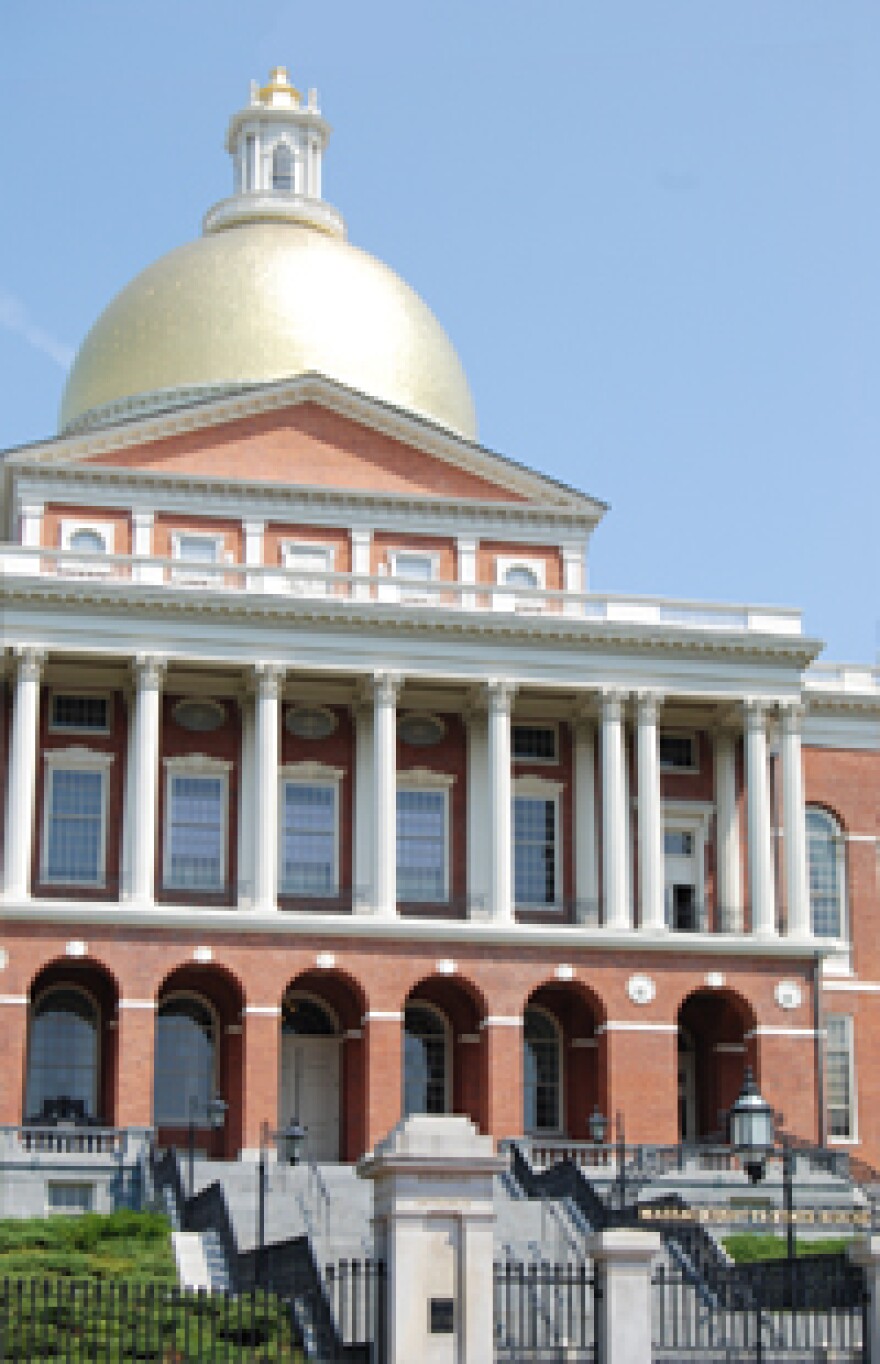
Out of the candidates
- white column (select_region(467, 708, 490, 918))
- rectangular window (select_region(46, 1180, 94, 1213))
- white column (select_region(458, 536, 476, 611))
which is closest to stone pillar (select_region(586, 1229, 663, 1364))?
rectangular window (select_region(46, 1180, 94, 1213))

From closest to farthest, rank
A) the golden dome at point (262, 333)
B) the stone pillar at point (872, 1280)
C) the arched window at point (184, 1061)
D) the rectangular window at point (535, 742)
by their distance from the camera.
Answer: the stone pillar at point (872, 1280), the arched window at point (184, 1061), the rectangular window at point (535, 742), the golden dome at point (262, 333)

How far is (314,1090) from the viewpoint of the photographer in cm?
5434

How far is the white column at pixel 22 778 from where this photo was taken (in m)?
50.7

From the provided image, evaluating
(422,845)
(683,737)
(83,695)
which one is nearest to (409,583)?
(422,845)

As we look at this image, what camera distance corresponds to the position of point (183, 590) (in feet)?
172

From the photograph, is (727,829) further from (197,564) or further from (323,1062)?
(197,564)

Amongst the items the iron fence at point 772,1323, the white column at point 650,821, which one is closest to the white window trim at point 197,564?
the white column at point 650,821

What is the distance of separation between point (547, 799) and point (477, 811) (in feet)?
6.53

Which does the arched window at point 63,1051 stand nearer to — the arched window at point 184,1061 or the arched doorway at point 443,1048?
the arched window at point 184,1061

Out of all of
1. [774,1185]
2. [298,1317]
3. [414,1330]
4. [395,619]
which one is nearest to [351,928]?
[395,619]

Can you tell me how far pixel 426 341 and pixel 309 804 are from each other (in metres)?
14.4

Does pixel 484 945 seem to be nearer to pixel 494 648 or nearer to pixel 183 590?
pixel 494 648

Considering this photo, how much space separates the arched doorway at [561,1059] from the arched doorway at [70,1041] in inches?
369

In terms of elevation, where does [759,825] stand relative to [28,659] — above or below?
below
